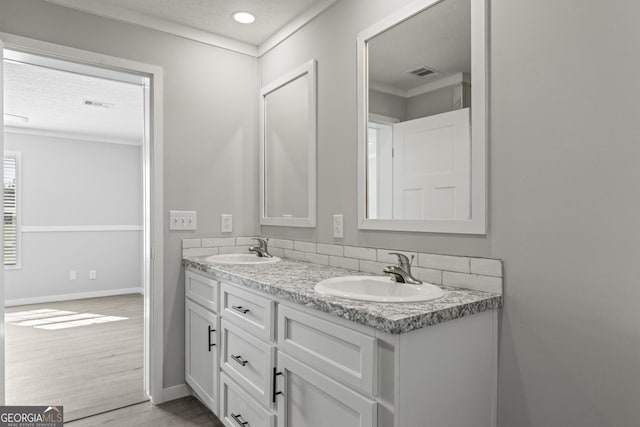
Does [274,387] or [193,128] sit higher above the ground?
[193,128]

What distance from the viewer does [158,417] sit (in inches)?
89.0

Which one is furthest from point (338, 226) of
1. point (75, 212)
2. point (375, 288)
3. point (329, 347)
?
point (75, 212)

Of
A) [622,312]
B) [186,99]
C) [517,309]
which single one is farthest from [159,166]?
[622,312]

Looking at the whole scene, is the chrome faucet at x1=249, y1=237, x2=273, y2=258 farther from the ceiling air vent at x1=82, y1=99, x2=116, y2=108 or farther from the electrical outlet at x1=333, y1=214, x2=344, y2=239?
the ceiling air vent at x1=82, y1=99, x2=116, y2=108

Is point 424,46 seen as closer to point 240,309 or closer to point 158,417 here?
point 240,309

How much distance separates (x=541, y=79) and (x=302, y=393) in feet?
4.47

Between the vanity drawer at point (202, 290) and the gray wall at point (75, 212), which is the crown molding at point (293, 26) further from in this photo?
the gray wall at point (75, 212)

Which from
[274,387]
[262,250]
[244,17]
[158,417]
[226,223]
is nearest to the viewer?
[274,387]

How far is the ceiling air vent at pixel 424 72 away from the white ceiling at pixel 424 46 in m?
0.01

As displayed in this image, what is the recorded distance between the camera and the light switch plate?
8.19 feet

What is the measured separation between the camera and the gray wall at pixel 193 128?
7.69ft

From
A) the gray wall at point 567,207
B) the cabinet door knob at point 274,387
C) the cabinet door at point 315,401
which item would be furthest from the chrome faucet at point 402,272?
the cabinet door knob at point 274,387

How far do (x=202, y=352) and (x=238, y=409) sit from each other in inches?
20.0

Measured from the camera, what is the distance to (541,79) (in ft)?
4.27
